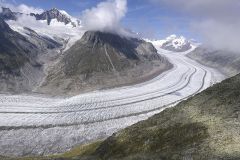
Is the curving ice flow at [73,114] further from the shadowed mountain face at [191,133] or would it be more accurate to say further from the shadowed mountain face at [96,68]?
the shadowed mountain face at [191,133]

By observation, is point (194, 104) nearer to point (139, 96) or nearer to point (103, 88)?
point (139, 96)

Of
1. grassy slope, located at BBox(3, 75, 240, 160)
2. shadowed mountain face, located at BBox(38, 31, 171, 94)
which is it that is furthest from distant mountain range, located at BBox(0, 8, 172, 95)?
grassy slope, located at BBox(3, 75, 240, 160)

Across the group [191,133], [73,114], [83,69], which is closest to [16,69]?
[83,69]

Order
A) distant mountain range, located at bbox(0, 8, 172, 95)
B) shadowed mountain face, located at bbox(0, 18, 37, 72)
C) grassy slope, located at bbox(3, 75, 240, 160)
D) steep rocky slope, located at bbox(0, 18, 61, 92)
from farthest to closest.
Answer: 1. shadowed mountain face, located at bbox(0, 18, 37, 72)
2. distant mountain range, located at bbox(0, 8, 172, 95)
3. steep rocky slope, located at bbox(0, 18, 61, 92)
4. grassy slope, located at bbox(3, 75, 240, 160)

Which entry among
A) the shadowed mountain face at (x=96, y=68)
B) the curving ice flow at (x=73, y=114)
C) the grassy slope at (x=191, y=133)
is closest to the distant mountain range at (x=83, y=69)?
the shadowed mountain face at (x=96, y=68)

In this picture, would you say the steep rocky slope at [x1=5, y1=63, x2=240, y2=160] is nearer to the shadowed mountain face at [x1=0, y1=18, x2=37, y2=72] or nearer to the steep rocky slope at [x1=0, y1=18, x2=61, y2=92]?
the steep rocky slope at [x1=0, y1=18, x2=61, y2=92]
